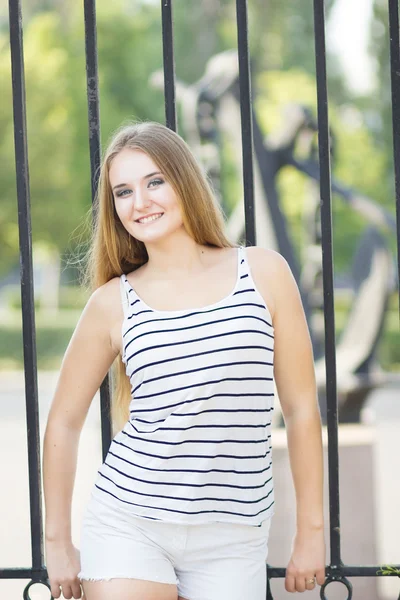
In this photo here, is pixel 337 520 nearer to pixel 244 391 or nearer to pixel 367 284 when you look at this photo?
pixel 244 391

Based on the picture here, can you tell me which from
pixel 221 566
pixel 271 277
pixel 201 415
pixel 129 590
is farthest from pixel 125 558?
pixel 271 277

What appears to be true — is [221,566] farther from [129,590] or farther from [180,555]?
[129,590]

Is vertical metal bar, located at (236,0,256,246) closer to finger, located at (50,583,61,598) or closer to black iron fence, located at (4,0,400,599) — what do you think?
black iron fence, located at (4,0,400,599)

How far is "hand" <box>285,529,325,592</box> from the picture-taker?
219cm

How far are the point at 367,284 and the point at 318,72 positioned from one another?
930 cm

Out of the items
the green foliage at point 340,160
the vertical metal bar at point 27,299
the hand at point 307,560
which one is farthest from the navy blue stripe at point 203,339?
the green foliage at point 340,160

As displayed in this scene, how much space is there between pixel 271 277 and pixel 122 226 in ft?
1.49

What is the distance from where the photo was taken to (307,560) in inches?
86.0

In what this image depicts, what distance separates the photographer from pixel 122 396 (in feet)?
7.87

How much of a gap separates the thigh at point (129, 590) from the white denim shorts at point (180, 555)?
14 mm

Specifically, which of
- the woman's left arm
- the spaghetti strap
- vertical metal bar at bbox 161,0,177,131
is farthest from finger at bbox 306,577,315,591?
vertical metal bar at bbox 161,0,177,131

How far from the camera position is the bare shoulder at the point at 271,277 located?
7.18 ft

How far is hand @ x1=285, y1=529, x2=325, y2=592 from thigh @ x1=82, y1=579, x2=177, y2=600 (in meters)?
0.31

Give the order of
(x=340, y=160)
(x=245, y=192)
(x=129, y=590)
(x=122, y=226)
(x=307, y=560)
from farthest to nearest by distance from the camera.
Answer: (x=340, y=160), (x=122, y=226), (x=245, y=192), (x=307, y=560), (x=129, y=590)
